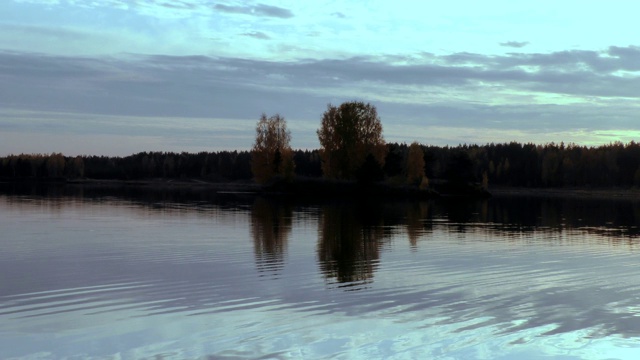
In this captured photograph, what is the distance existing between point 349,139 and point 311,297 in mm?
80752

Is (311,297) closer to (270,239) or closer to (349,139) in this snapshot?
(270,239)

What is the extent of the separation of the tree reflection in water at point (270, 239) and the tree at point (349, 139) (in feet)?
166

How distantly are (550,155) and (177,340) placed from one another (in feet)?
560

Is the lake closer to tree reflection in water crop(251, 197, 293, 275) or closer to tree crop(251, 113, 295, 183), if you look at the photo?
tree reflection in water crop(251, 197, 293, 275)

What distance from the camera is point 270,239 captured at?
29359mm

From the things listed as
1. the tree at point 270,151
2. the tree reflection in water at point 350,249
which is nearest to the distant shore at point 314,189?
the tree at point 270,151

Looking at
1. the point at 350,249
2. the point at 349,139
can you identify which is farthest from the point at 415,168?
the point at 350,249

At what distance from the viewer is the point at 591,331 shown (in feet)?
43.4

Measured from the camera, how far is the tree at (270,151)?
9912 centimetres

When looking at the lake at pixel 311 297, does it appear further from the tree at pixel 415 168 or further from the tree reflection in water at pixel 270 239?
the tree at pixel 415 168

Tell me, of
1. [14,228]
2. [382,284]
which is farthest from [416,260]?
[14,228]

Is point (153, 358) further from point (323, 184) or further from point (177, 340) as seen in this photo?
point (323, 184)

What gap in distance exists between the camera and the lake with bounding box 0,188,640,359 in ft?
38.4

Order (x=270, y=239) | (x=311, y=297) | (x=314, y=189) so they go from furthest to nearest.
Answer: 1. (x=314, y=189)
2. (x=270, y=239)
3. (x=311, y=297)
